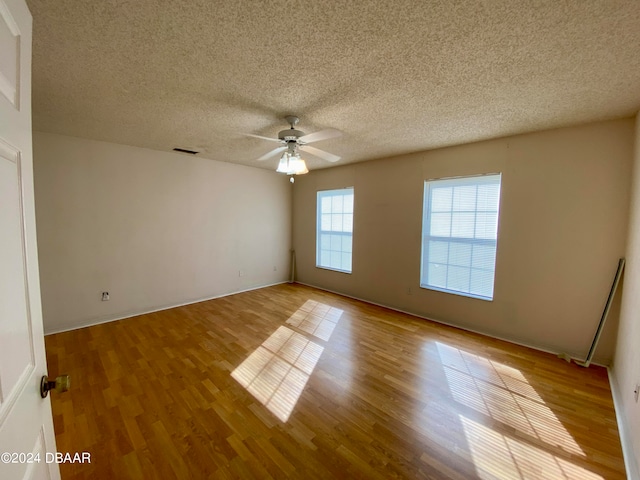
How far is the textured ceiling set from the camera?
4.33 feet

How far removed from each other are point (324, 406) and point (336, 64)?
8.08 feet

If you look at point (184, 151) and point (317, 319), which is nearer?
point (317, 319)

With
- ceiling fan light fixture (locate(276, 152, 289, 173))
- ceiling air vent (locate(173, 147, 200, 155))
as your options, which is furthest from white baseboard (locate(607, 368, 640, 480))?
ceiling air vent (locate(173, 147, 200, 155))

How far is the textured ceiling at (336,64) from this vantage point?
52.0 inches

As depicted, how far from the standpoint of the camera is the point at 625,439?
5.70 feet

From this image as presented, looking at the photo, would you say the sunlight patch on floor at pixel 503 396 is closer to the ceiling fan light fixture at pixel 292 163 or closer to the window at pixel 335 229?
the ceiling fan light fixture at pixel 292 163

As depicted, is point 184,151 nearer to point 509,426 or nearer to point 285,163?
point 285,163

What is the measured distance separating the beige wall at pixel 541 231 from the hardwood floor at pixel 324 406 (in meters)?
0.34

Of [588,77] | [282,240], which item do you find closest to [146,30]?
[588,77]

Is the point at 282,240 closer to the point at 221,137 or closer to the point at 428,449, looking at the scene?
the point at 221,137

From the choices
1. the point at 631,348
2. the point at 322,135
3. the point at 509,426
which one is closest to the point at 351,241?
the point at 322,135

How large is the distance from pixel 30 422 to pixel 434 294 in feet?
12.9

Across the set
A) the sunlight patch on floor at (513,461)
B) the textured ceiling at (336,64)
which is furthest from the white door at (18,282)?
the sunlight patch on floor at (513,461)

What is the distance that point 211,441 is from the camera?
5.65ft
